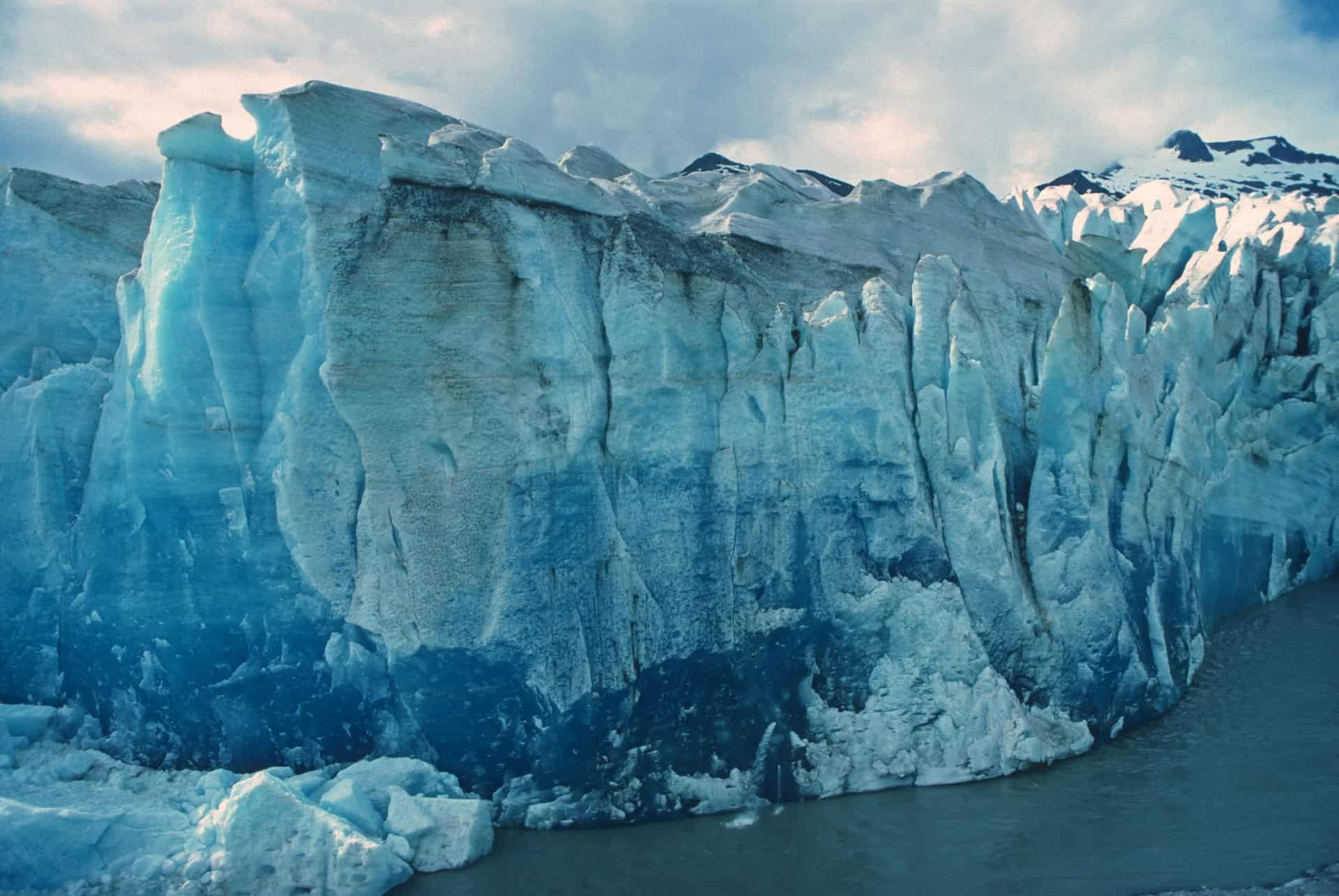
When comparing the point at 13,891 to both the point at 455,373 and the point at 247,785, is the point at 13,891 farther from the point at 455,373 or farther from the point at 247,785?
the point at 455,373

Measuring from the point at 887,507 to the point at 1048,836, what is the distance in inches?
133

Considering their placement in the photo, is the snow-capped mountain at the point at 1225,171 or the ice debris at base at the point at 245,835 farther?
the snow-capped mountain at the point at 1225,171

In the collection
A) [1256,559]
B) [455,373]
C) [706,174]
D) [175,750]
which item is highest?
[706,174]

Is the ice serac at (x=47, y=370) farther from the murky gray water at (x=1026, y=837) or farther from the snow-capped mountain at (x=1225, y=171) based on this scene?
the snow-capped mountain at (x=1225, y=171)

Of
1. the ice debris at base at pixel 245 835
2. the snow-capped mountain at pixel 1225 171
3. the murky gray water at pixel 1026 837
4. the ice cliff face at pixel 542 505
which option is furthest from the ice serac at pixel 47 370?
the snow-capped mountain at pixel 1225 171

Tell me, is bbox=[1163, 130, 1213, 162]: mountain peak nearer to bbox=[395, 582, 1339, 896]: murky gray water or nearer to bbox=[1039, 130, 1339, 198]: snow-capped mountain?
bbox=[1039, 130, 1339, 198]: snow-capped mountain

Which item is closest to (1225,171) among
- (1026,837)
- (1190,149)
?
(1190,149)

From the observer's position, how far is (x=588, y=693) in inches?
358

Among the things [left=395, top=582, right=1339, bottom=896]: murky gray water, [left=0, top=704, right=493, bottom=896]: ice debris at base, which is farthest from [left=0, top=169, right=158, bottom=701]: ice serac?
[left=395, top=582, right=1339, bottom=896]: murky gray water

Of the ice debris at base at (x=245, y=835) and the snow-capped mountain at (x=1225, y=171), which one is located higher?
the snow-capped mountain at (x=1225, y=171)

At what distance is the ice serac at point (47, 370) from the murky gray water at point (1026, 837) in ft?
18.5

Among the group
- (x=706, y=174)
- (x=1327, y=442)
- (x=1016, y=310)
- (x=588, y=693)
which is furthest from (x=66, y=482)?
(x=1327, y=442)

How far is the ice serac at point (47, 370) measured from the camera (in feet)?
34.4

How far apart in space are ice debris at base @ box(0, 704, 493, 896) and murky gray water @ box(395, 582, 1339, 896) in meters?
0.34
